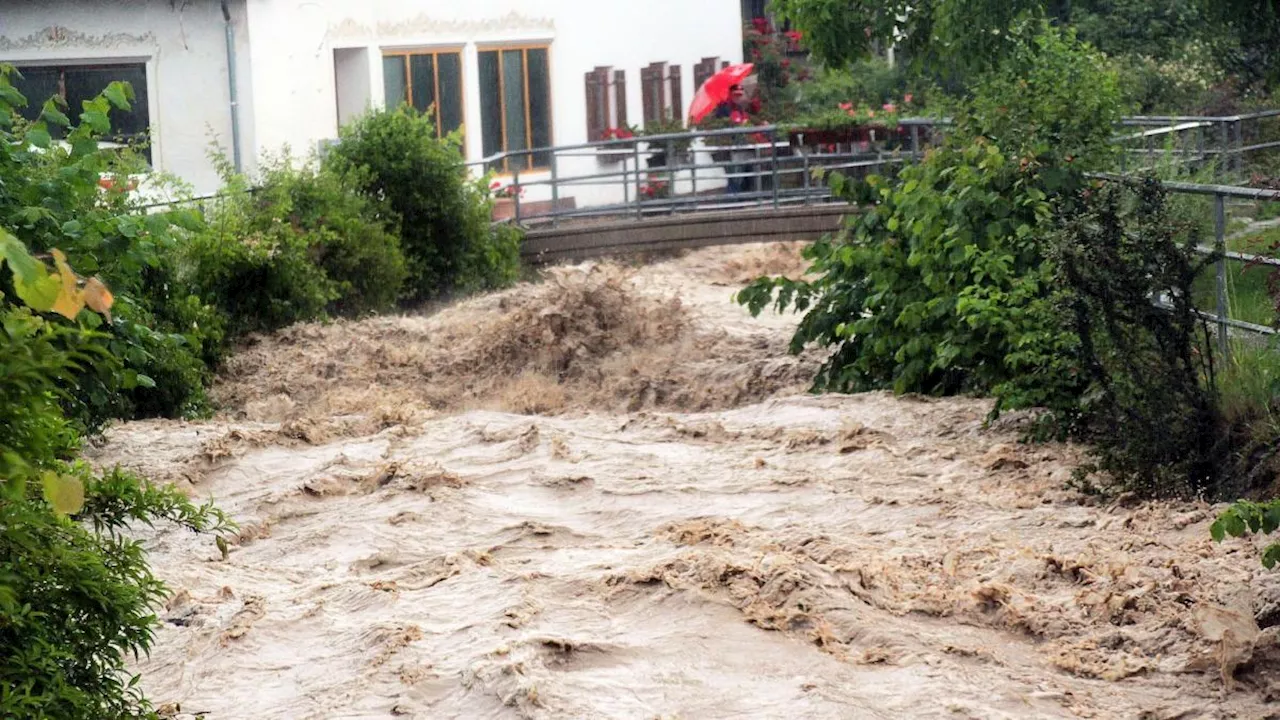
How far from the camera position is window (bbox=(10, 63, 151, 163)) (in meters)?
20.6

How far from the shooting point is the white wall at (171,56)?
67.6ft

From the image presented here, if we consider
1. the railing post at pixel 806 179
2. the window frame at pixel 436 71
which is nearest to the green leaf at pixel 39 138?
the railing post at pixel 806 179

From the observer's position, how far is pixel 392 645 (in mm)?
6820

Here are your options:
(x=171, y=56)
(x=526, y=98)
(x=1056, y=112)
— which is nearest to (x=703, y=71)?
(x=526, y=98)

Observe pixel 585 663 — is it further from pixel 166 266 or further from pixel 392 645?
pixel 166 266

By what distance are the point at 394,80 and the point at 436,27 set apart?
1.00 meters

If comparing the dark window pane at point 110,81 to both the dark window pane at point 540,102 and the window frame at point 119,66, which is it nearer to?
the window frame at point 119,66

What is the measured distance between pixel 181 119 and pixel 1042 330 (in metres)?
13.5

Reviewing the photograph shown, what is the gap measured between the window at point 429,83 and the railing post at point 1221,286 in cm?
1496

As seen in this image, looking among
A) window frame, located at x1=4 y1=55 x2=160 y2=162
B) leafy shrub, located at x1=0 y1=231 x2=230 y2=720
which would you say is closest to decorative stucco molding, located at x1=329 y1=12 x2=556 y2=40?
window frame, located at x1=4 y1=55 x2=160 y2=162

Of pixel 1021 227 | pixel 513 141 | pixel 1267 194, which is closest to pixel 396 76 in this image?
pixel 513 141

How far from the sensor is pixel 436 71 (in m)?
24.0

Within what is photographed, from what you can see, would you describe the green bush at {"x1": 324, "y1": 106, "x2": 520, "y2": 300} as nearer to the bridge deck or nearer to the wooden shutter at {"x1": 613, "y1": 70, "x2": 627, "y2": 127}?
the bridge deck

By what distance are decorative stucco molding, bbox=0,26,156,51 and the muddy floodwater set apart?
935cm
